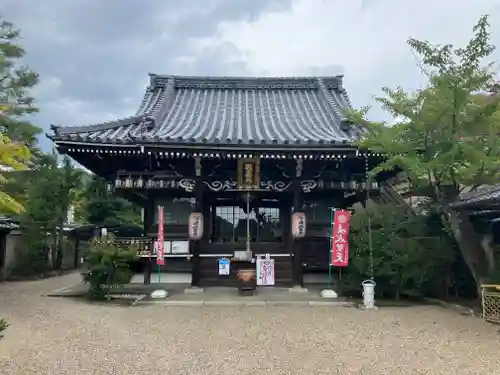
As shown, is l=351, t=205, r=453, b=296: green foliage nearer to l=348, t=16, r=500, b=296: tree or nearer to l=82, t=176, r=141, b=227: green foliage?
l=348, t=16, r=500, b=296: tree

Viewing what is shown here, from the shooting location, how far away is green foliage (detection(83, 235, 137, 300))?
10133mm

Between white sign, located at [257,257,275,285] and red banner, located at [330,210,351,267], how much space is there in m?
2.27

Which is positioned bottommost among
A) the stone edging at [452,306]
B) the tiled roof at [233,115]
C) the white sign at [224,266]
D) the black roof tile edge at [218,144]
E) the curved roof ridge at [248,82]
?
the stone edging at [452,306]

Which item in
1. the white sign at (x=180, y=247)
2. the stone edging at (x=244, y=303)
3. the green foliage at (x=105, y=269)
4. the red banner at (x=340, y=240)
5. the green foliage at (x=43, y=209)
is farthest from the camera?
the green foliage at (x=43, y=209)

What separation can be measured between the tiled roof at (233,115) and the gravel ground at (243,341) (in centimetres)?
451

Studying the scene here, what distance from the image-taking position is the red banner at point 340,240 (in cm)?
1025

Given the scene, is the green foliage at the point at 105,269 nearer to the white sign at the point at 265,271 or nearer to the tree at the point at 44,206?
the white sign at the point at 265,271

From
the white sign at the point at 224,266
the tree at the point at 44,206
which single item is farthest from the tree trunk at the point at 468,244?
the tree at the point at 44,206

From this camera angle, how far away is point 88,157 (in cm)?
1163

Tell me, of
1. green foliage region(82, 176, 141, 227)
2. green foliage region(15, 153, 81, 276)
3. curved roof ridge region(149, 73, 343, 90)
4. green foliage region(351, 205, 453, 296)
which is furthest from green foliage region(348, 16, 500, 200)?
green foliage region(82, 176, 141, 227)

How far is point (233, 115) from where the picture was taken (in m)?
15.1

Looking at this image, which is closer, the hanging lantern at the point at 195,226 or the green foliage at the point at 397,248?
the green foliage at the point at 397,248

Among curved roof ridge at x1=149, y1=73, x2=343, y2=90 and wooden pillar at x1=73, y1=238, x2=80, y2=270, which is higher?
curved roof ridge at x1=149, y1=73, x2=343, y2=90

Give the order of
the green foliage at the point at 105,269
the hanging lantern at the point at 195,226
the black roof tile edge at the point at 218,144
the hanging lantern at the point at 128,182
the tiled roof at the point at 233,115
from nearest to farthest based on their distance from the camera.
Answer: the green foliage at the point at 105,269, the black roof tile edge at the point at 218,144, the tiled roof at the point at 233,115, the hanging lantern at the point at 195,226, the hanging lantern at the point at 128,182
